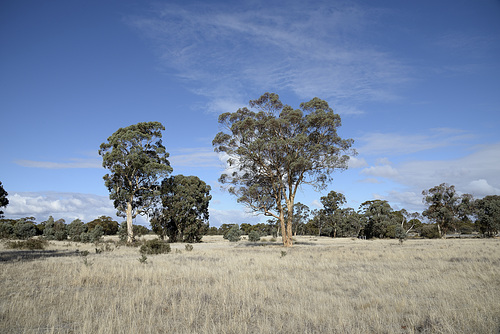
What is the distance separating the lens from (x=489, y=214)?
57.5 meters

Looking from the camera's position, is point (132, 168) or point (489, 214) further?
point (489, 214)

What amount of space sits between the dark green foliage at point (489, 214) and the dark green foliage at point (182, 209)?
175 ft

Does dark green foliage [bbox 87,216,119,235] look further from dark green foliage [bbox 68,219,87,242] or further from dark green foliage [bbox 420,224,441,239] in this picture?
dark green foliage [bbox 420,224,441,239]

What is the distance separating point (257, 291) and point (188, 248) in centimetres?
1799

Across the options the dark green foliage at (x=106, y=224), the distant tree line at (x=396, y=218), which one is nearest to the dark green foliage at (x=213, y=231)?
the distant tree line at (x=396, y=218)

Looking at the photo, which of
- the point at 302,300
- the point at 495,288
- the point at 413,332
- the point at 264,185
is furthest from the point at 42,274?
the point at 264,185

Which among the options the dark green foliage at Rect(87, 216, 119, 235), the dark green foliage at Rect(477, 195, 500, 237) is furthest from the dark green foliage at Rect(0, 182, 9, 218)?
the dark green foliage at Rect(477, 195, 500, 237)

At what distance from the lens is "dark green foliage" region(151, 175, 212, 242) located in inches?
1662

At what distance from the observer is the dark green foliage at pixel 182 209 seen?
1662 inches

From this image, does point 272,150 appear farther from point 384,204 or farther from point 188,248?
point 384,204

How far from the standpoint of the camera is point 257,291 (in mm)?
8727

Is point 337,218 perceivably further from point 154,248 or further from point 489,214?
point 154,248

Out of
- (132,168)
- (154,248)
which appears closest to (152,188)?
(132,168)

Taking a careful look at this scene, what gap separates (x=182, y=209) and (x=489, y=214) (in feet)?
191
